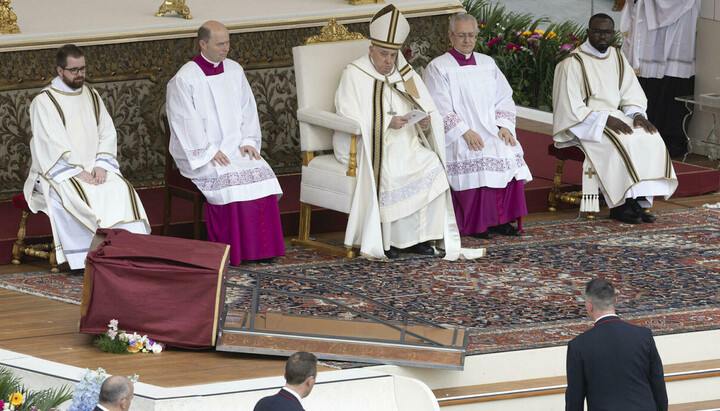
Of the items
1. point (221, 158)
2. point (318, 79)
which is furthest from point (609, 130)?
point (221, 158)

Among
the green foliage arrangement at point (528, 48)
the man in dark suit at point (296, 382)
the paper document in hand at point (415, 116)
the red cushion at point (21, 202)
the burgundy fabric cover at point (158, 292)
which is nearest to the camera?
the man in dark suit at point (296, 382)

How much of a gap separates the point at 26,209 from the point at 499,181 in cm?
333

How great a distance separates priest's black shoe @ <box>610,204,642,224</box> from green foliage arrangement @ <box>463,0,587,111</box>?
4408 millimetres

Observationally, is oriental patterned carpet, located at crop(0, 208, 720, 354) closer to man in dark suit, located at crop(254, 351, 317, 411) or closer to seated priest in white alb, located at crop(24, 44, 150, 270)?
seated priest in white alb, located at crop(24, 44, 150, 270)

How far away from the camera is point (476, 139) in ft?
32.6

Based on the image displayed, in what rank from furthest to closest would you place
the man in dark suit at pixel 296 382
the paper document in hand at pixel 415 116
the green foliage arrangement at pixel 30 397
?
1. the paper document in hand at pixel 415 116
2. the green foliage arrangement at pixel 30 397
3. the man in dark suit at pixel 296 382

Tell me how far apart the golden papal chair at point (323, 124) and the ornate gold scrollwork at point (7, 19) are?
205 cm

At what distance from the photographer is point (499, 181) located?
390 inches

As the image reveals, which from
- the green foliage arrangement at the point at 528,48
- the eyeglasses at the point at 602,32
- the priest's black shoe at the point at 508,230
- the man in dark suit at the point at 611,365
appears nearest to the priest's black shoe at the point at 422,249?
the priest's black shoe at the point at 508,230

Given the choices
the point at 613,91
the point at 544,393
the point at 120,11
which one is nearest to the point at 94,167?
the point at 120,11

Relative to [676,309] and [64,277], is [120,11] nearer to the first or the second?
[64,277]

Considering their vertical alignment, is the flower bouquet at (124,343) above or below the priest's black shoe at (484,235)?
below

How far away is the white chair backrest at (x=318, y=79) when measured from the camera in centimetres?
970

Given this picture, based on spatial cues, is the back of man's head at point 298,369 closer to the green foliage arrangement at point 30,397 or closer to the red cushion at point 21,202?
the green foliage arrangement at point 30,397
